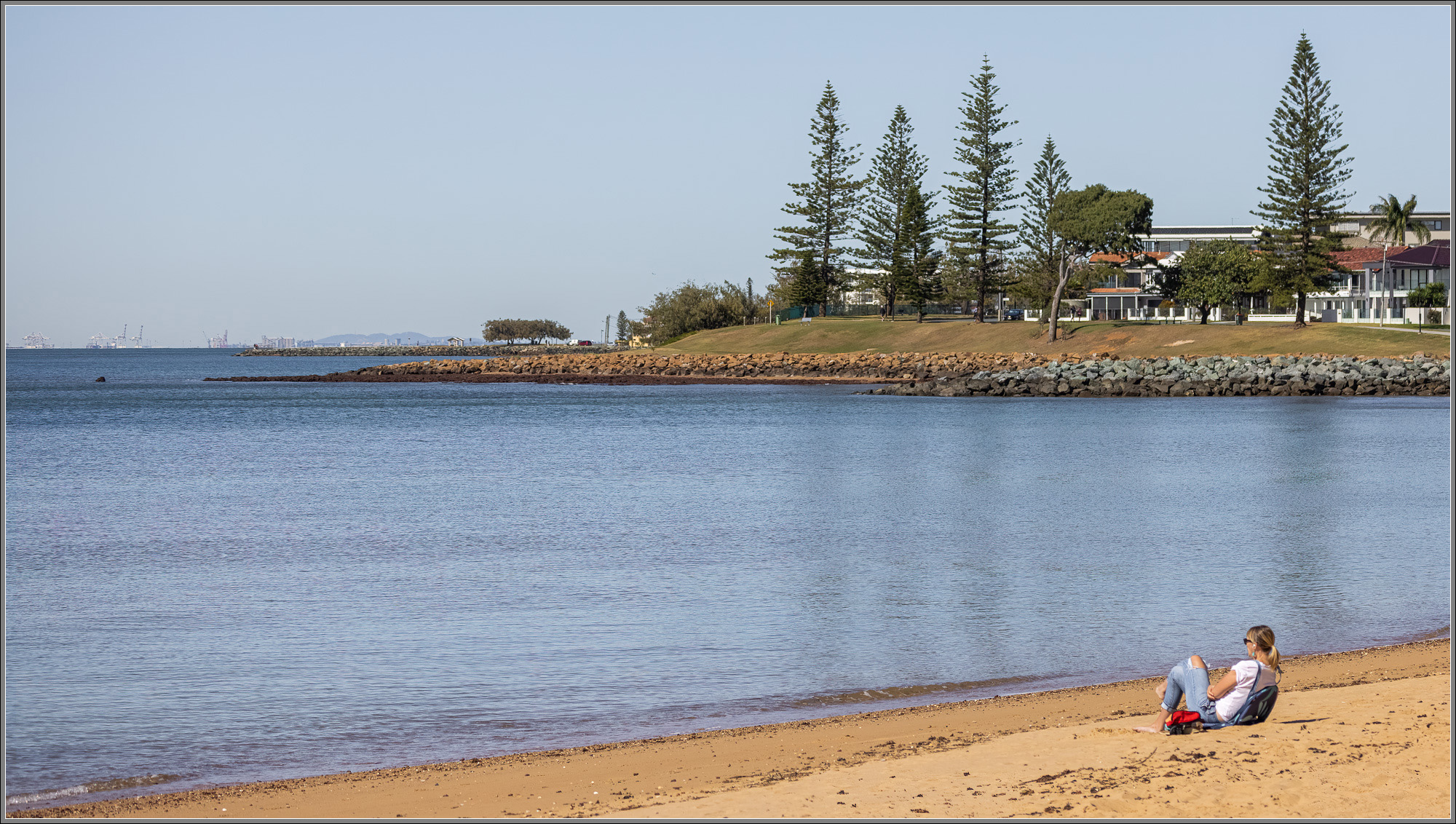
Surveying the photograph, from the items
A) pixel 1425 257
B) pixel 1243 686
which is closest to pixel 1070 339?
pixel 1425 257

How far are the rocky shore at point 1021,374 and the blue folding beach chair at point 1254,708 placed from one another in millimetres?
47274

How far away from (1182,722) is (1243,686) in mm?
479

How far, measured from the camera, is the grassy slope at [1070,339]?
59562 mm

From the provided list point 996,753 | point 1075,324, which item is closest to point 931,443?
point 996,753

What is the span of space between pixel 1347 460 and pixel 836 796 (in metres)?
23.9

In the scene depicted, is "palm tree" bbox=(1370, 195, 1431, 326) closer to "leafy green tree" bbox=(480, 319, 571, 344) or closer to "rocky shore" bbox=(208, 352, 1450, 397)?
"rocky shore" bbox=(208, 352, 1450, 397)

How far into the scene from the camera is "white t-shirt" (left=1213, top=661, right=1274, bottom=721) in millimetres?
7414

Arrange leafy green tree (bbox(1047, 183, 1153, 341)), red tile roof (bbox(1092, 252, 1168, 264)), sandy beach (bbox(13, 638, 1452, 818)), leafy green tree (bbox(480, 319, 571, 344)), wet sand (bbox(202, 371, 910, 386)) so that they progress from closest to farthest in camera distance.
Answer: sandy beach (bbox(13, 638, 1452, 818)), wet sand (bbox(202, 371, 910, 386)), leafy green tree (bbox(1047, 183, 1153, 341)), red tile roof (bbox(1092, 252, 1168, 264)), leafy green tree (bbox(480, 319, 571, 344))

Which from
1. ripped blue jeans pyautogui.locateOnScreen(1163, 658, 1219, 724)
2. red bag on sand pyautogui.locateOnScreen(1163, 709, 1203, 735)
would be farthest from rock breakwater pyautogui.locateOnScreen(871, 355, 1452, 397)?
red bag on sand pyautogui.locateOnScreen(1163, 709, 1203, 735)

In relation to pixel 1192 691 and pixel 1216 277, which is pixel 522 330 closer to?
pixel 1216 277

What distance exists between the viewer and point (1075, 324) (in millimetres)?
74688

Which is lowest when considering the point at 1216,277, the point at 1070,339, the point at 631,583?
the point at 631,583

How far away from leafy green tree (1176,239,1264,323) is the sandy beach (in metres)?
71.7

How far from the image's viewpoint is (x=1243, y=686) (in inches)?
293
